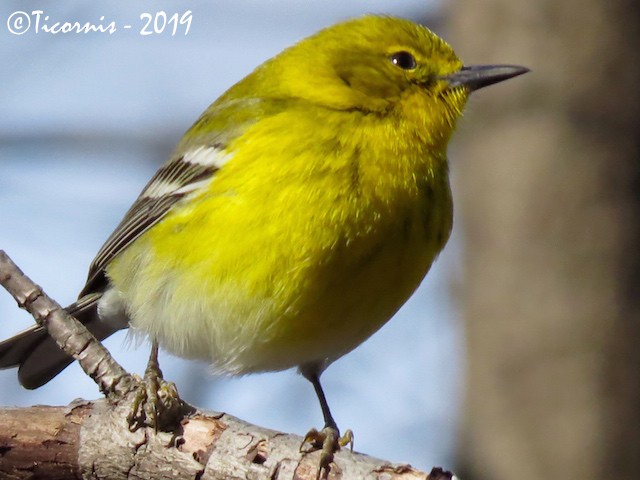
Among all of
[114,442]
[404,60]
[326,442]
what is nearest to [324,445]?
[326,442]

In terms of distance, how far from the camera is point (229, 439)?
4.23m

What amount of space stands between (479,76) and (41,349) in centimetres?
254

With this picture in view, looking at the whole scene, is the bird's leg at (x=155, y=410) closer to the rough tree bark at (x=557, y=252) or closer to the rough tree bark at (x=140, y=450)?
the rough tree bark at (x=140, y=450)

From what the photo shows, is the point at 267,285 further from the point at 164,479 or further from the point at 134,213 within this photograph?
the point at 134,213

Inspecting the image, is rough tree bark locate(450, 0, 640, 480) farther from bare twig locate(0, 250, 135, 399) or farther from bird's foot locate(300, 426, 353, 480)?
bare twig locate(0, 250, 135, 399)

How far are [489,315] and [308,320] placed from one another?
7.79 feet

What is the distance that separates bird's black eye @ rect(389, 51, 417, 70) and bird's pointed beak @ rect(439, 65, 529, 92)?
0.16 meters

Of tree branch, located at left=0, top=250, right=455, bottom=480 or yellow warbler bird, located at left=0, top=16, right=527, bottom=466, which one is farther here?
yellow warbler bird, located at left=0, top=16, right=527, bottom=466

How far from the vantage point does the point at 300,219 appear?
4734 mm

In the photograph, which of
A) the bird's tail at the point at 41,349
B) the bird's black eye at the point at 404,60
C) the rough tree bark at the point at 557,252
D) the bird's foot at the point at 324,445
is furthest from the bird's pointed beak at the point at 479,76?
the bird's tail at the point at 41,349

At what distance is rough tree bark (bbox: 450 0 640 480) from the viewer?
6480 millimetres

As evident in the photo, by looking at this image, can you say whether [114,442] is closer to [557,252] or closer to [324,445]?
[324,445]

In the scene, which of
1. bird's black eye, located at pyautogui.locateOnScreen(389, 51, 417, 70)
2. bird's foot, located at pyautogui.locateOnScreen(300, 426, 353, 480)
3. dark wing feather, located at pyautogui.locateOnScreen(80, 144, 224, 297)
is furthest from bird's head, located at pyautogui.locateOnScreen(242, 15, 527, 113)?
bird's foot, located at pyautogui.locateOnScreen(300, 426, 353, 480)

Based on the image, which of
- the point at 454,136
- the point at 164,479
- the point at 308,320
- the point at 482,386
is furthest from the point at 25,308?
the point at 482,386
